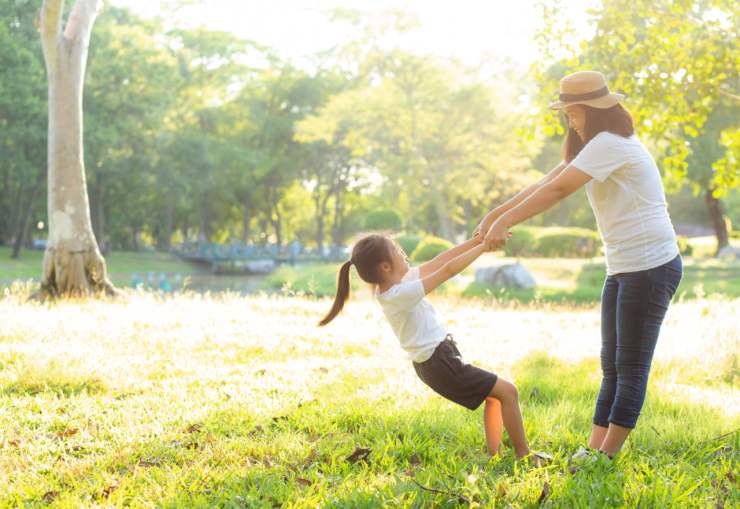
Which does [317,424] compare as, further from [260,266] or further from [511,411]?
[260,266]

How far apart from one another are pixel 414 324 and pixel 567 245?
96.1ft

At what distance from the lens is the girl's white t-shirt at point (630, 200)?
342cm

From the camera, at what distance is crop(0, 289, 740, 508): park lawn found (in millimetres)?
3355

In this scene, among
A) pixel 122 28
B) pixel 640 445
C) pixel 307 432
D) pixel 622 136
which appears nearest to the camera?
pixel 622 136

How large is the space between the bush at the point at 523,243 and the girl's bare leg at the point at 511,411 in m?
28.4

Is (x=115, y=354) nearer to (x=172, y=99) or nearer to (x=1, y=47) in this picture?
(x=1, y=47)

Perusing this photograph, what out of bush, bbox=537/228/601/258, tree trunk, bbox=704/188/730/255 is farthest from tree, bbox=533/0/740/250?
Result: tree trunk, bbox=704/188/730/255

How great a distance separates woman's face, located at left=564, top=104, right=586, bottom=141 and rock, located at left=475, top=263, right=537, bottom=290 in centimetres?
1801

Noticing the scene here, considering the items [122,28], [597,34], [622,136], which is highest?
[122,28]

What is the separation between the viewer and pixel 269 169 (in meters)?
45.3

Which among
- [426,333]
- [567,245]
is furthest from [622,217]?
[567,245]

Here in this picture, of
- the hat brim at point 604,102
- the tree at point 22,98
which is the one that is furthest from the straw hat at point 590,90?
the tree at point 22,98

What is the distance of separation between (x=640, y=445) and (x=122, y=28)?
103ft

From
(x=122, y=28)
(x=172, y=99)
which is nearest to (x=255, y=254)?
(x=172, y=99)
